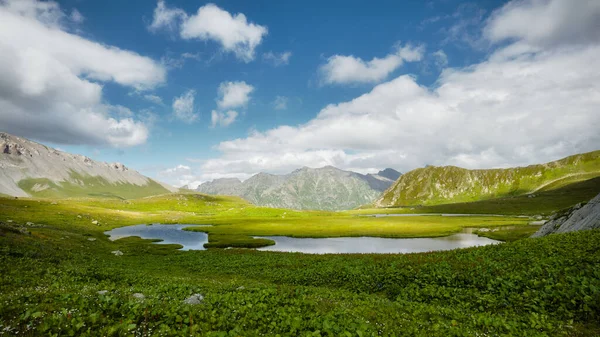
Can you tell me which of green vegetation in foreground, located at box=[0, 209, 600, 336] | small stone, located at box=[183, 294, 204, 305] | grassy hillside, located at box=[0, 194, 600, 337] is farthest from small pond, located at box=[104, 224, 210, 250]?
small stone, located at box=[183, 294, 204, 305]

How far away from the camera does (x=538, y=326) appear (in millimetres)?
13641

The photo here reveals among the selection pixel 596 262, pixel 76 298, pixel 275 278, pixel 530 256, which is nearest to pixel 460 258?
pixel 530 256

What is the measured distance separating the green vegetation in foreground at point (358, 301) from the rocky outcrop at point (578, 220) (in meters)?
13.9

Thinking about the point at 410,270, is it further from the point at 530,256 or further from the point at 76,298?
the point at 76,298

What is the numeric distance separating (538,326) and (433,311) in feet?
15.4

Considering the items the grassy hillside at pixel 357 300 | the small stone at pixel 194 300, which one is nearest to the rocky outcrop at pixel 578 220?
the grassy hillside at pixel 357 300

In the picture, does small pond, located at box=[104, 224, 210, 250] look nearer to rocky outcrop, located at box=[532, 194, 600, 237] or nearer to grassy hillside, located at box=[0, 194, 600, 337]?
grassy hillside, located at box=[0, 194, 600, 337]

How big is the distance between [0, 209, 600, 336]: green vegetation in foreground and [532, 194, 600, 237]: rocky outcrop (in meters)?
13.9

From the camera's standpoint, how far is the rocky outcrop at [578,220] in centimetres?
3881

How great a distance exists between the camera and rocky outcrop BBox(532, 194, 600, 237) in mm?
38812

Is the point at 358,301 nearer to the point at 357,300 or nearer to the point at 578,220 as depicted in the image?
the point at 357,300

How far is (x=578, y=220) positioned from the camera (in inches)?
1770

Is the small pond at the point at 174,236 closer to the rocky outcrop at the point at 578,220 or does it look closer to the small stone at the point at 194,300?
the small stone at the point at 194,300

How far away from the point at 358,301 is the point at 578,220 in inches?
1880
